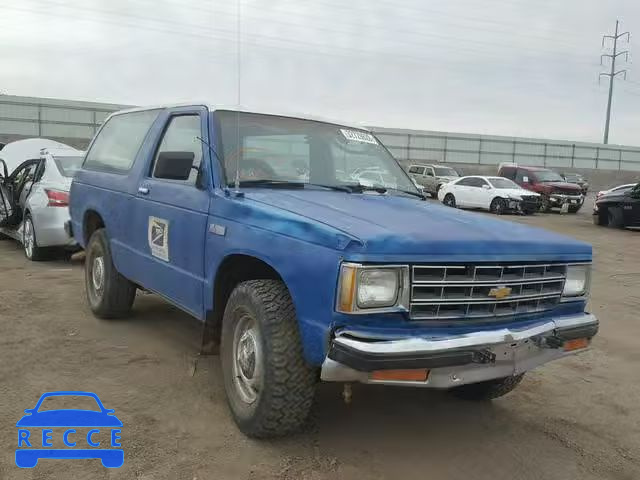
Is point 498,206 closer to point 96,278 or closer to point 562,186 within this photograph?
point 562,186

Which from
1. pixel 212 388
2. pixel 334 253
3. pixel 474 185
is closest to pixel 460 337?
pixel 334 253

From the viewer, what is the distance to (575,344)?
3400mm

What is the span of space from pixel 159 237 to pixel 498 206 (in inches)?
741

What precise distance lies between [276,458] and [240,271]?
1124 mm

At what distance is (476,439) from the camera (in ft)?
11.7

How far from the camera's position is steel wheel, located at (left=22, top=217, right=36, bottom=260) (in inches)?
338

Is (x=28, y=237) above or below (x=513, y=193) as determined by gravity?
below

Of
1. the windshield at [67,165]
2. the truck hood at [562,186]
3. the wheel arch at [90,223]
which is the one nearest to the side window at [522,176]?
the truck hood at [562,186]

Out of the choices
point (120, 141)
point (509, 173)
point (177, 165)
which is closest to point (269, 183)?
point (177, 165)

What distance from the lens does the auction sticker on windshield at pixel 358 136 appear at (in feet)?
15.3

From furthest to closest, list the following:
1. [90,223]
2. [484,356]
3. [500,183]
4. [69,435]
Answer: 1. [500,183]
2. [90,223]
3. [69,435]
4. [484,356]

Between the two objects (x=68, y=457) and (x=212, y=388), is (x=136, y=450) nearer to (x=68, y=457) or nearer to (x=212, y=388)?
(x=68, y=457)

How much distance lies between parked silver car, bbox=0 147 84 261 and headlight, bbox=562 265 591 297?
6365 mm

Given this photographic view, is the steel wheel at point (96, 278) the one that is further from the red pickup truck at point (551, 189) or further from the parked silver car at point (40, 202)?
the red pickup truck at point (551, 189)
